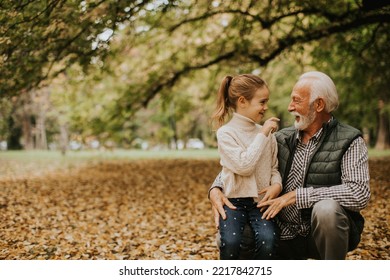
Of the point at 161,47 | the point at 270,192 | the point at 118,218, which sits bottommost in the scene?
the point at 118,218

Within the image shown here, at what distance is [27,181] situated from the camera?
29.7 ft

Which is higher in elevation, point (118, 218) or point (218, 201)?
point (218, 201)

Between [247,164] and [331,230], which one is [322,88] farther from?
[331,230]

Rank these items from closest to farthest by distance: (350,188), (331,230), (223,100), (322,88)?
(331,230), (350,188), (322,88), (223,100)

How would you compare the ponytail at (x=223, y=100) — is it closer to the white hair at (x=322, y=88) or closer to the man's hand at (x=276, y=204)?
the white hair at (x=322, y=88)

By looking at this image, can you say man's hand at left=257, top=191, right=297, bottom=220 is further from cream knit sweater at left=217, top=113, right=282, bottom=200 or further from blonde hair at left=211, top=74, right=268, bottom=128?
blonde hair at left=211, top=74, right=268, bottom=128

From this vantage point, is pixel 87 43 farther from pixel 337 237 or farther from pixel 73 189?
pixel 337 237

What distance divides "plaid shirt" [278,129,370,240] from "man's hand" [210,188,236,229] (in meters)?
0.41

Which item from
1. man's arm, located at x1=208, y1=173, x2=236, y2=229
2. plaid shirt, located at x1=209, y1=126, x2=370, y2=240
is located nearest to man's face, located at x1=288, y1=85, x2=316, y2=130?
plaid shirt, located at x1=209, y1=126, x2=370, y2=240

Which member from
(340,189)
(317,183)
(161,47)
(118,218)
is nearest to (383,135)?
(161,47)

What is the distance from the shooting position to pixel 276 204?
256cm

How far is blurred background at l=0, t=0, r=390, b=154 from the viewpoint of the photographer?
5090 millimetres

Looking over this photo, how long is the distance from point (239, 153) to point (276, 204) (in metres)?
0.40
